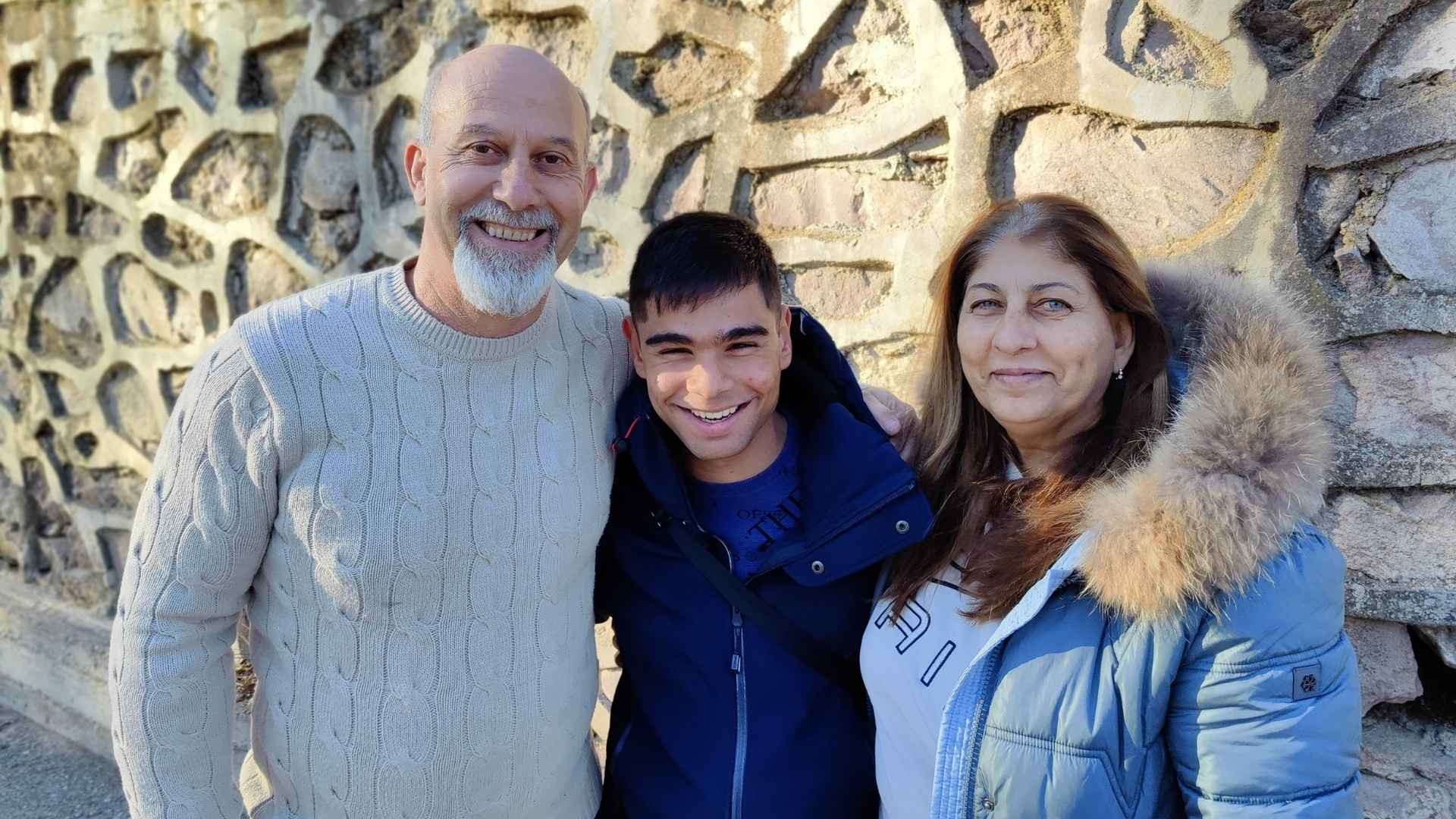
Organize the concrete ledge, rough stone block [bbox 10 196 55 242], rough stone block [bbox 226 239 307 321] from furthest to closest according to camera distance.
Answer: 1. rough stone block [bbox 10 196 55 242]
2. the concrete ledge
3. rough stone block [bbox 226 239 307 321]

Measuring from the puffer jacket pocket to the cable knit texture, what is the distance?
744 mm

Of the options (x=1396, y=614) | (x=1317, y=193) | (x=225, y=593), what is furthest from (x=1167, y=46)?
(x=225, y=593)

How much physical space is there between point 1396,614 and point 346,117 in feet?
10.2

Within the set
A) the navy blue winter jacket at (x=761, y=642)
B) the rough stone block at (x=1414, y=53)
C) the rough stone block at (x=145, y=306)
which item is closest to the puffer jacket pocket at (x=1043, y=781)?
the navy blue winter jacket at (x=761, y=642)

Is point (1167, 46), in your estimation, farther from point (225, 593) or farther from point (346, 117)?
point (346, 117)

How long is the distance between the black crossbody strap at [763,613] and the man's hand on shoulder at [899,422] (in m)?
0.38

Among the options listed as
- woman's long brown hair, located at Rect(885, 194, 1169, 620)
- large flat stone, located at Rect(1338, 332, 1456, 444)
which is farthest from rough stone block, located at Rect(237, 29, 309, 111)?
large flat stone, located at Rect(1338, 332, 1456, 444)

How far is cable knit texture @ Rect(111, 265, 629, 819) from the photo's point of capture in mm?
1599

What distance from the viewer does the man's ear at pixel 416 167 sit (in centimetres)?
177

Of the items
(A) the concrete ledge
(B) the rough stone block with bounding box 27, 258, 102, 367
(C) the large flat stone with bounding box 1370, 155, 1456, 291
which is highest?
(C) the large flat stone with bounding box 1370, 155, 1456, 291

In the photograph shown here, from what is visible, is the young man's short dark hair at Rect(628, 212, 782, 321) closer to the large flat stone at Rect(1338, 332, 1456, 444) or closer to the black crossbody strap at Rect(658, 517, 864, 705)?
the black crossbody strap at Rect(658, 517, 864, 705)

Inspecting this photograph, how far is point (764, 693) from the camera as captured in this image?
1.73m

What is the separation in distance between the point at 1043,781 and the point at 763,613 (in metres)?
0.53

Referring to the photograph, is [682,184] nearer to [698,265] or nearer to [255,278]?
[698,265]
